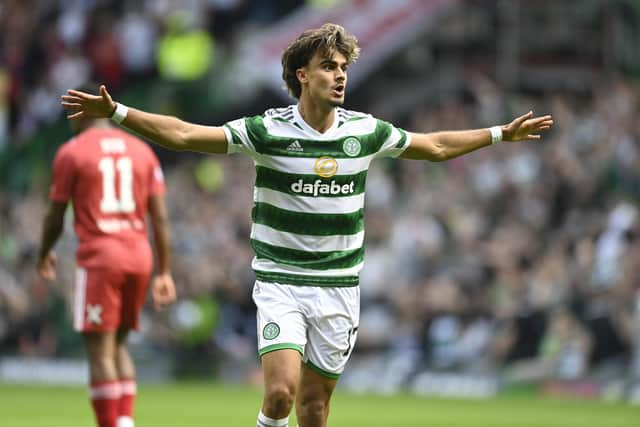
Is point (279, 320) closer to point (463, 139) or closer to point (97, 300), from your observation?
point (463, 139)

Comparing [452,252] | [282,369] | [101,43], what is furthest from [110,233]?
[101,43]

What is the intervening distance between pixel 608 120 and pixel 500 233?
6.44ft

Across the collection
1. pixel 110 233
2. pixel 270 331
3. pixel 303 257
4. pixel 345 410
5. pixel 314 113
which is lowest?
pixel 270 331

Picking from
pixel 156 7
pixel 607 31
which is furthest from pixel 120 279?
pixel 156 7

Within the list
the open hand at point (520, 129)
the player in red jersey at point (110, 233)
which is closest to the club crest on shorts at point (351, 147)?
the open hand at point (520, 129)

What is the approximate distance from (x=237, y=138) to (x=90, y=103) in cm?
86

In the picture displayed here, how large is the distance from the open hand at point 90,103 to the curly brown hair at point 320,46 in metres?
1.15

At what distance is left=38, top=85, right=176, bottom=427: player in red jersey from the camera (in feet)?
29.9

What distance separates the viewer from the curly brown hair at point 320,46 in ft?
24.4

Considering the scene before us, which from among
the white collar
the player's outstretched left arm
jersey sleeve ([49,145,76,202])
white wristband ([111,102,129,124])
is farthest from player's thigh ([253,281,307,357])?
jersey sleeve ([49,145,76,202])

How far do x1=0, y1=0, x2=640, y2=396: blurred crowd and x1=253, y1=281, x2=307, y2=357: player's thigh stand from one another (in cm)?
784

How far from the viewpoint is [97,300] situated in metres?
9.12

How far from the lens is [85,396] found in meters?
15.8

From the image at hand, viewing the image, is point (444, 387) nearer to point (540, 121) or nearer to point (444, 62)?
point (444, 62)
